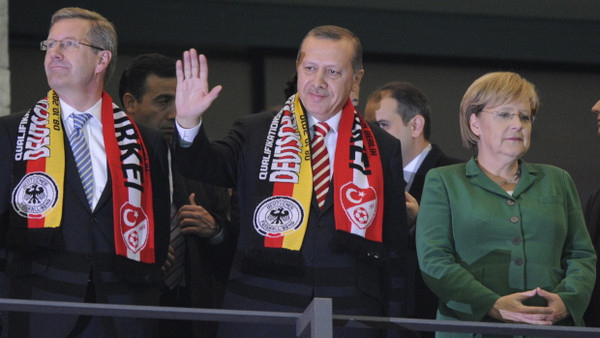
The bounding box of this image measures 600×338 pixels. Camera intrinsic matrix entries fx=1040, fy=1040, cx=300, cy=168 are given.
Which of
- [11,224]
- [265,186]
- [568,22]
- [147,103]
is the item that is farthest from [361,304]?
[568,22]

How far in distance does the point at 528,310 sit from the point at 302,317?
796 millimetres

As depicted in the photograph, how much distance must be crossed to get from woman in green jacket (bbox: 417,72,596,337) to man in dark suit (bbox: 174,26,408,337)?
19 centimetres

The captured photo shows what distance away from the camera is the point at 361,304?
3.08 m

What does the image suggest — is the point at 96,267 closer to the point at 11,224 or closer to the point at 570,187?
the point at 11,224

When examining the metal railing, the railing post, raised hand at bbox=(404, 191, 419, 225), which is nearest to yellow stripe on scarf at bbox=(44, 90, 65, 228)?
the metal railing

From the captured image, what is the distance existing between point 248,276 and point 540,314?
2.77 feet

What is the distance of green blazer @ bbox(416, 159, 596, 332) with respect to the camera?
2.97 meters

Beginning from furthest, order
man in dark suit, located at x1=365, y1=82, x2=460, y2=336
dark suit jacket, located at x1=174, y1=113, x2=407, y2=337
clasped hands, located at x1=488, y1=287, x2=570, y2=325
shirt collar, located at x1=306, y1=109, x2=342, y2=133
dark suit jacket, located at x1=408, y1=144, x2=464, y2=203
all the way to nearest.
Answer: man in dark suit, located at x1=365, y1=82, x2=460, y2=336, dark suit jacket, located at x1=408, y1=144, x2=464, y2=203, shirt collar, located at x1=306, y1=109, x2=342, y2=133, dark suit jacket, located at x1=174, y1=113, x2=407, y2=337, clasped hands, located at x1=488, y1=287, x2=570, y2=325

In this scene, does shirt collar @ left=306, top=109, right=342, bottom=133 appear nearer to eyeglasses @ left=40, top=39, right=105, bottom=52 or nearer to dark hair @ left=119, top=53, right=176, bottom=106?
eyeglasses @ left=40, top=39, right=105, bottom=52

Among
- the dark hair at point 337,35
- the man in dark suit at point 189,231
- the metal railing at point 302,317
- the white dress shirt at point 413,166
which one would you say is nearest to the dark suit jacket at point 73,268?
the man in dark suit at point 189,231

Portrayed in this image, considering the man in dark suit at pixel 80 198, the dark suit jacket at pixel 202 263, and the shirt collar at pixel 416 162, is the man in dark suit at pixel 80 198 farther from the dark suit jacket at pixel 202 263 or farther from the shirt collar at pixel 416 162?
the shirt collar at pixel 416 162

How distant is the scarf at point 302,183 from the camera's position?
10.2ft

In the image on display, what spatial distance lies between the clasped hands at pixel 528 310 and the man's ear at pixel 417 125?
151cm

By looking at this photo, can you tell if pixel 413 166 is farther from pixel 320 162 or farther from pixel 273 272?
pixel 273 272
